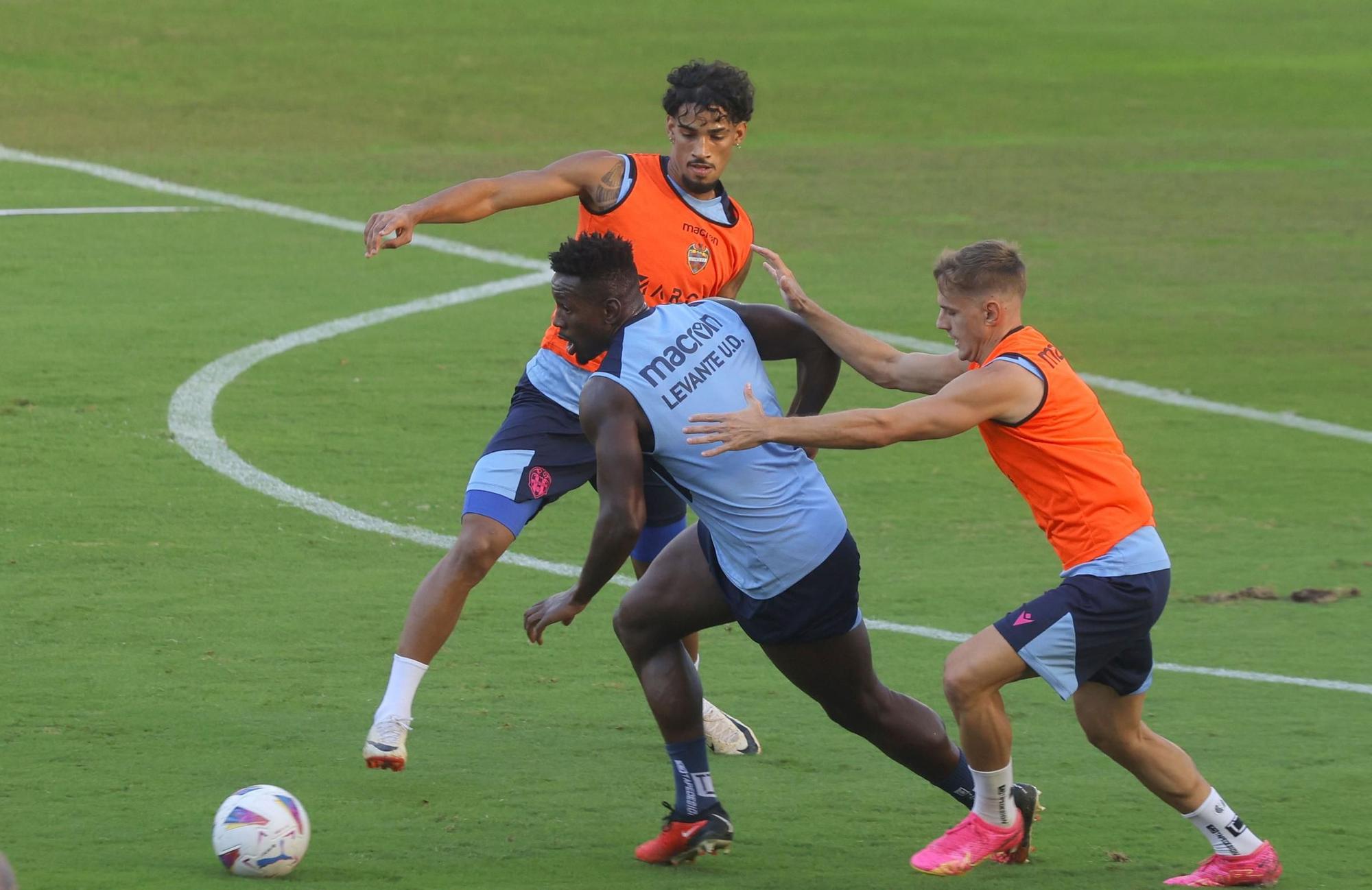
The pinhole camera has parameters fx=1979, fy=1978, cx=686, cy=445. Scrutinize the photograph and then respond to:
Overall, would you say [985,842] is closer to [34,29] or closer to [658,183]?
[658,183]

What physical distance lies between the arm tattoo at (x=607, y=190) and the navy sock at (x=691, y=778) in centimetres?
229

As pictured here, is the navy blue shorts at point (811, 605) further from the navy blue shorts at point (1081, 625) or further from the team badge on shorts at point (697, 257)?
the team badge on shorts at point (697, 257)

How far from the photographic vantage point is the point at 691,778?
19.5 feet

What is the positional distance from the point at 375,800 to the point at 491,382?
23.2ft

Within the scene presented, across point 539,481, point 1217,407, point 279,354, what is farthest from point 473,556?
point 1217,407

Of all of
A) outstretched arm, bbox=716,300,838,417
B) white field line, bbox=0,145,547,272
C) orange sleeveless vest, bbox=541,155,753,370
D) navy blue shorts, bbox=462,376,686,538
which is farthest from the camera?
white field line, bbox=0,145,547,272

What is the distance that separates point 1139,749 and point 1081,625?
0.45 meters

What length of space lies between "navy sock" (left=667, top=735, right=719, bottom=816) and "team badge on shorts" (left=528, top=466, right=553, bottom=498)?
1.29 metres

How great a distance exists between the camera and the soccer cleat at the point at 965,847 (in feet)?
18.9

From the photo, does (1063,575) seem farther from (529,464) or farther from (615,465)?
(529,464)

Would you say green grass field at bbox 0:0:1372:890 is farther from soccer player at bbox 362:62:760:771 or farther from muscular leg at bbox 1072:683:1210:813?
soccer player at bbox 362:62:760:771

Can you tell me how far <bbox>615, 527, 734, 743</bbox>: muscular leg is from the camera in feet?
19.6

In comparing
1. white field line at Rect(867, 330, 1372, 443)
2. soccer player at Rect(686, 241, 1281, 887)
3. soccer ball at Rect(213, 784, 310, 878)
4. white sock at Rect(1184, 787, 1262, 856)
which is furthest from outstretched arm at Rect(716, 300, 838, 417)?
white field line at Rect(867, 330, 1372, 443)

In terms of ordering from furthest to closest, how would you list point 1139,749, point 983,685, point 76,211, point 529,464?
1. point 76,211
2. point 529,464
3. point 1139,749
4. point 983,685
